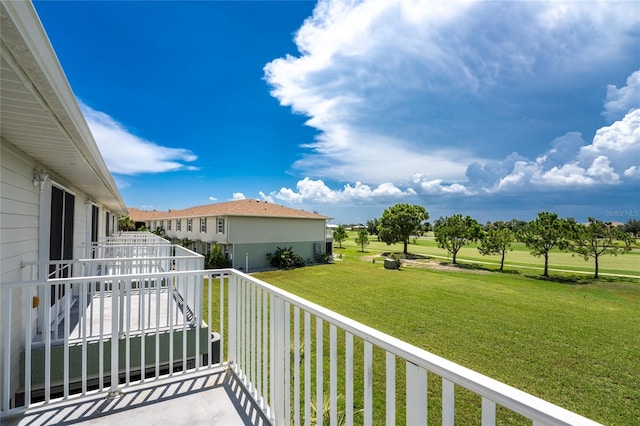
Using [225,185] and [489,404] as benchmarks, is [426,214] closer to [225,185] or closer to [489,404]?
[225,185]

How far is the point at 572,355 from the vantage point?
264 inches

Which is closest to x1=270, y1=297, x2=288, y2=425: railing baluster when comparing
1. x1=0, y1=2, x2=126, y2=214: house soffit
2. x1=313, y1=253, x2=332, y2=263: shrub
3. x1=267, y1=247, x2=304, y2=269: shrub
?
x1=0, y1=2, x2=126, y2=214: house soffit

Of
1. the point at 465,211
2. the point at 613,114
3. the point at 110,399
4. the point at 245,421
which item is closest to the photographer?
the point at 245,421

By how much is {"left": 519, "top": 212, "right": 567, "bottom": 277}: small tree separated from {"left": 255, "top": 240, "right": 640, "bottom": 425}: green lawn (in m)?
3.29

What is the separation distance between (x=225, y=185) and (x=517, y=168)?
33636 mm

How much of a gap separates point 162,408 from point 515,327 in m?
9.38

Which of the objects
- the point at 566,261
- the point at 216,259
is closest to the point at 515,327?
the point at 216,259

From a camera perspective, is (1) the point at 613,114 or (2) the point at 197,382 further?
(1) the point at 613,114

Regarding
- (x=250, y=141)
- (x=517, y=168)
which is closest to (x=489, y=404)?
(x=250, y=141)

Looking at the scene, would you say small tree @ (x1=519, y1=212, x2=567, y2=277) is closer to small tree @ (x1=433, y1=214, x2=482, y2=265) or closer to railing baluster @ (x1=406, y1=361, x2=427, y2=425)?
small tree @ (x1=433, y1=214, x2=482, y2=265)

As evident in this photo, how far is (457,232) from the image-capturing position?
24.9m

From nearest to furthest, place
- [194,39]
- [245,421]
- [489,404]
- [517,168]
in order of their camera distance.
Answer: [489,404] → [245,421] → [194,39] → [517,168]

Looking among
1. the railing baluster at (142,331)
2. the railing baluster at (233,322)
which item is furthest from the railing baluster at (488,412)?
the railing baluster at (142,331)

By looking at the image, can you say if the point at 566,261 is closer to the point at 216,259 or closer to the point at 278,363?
the point at 216,259
